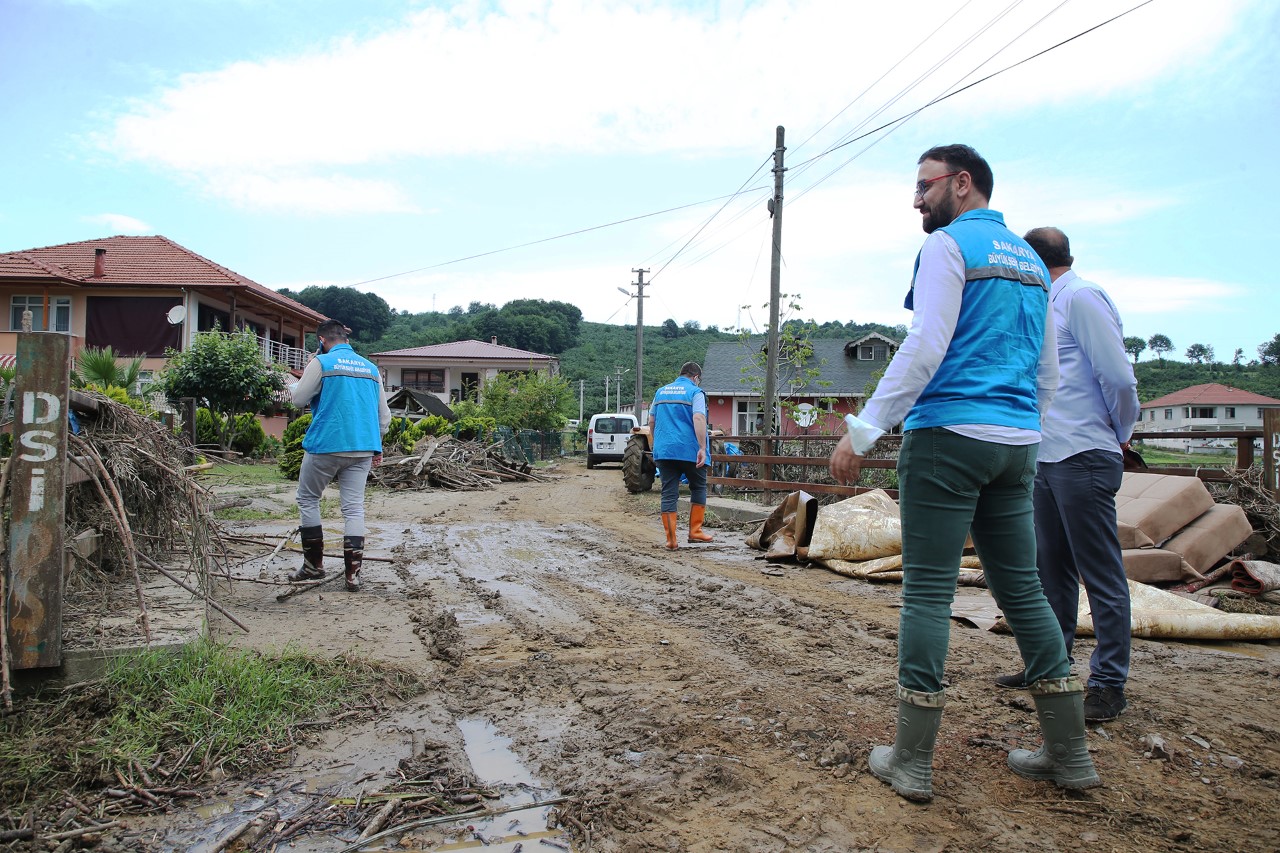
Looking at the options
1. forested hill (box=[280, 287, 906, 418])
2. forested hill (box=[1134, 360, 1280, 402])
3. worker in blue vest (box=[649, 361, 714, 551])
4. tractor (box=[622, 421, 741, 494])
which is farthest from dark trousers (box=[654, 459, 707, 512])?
forested hill (box=[1134, 360, 1280, 402])

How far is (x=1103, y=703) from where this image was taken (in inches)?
114

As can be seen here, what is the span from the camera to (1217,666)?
3611mm

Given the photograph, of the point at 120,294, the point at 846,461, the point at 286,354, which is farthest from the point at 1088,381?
the point at 286,354

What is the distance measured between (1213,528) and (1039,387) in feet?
13.0

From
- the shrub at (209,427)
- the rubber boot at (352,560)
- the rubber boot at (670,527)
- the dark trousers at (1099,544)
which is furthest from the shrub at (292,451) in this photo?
the dark trousers at (1099,544)

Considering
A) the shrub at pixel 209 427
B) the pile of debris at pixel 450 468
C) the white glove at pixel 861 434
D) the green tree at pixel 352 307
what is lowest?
the pile of debris at pixel 450 468

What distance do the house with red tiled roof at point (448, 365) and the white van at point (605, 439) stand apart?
2449 centimetres

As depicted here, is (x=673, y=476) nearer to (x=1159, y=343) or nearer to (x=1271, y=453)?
(x=1271, y=453)

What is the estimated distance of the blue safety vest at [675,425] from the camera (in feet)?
Answer: 25.4

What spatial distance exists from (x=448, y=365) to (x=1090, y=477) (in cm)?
5095

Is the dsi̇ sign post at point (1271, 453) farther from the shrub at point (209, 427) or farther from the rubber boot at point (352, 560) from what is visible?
the shrub at point (209, 427)

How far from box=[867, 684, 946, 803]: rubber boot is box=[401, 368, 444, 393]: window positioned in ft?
169

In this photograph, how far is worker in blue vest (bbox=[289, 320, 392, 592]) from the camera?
17.5 feet

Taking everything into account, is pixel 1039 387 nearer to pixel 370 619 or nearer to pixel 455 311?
pixel 370 619
